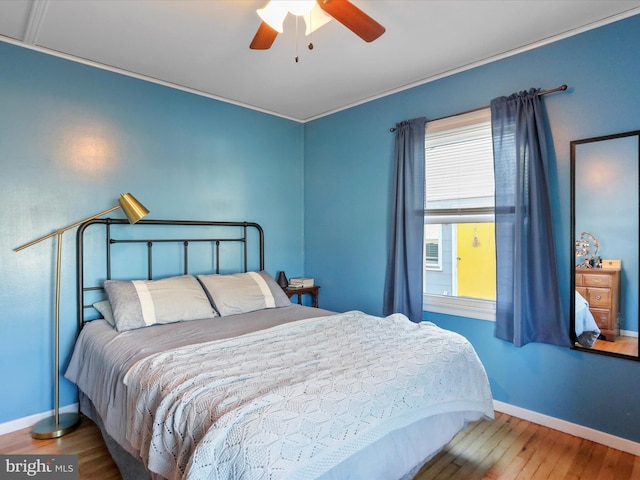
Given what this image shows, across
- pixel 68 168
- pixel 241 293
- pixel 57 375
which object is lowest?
pixel 57 375

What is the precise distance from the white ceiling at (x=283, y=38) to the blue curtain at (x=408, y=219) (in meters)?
0.49

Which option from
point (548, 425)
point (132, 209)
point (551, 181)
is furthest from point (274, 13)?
point (548, 425)

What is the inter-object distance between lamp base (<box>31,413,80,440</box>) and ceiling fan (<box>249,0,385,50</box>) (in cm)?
267

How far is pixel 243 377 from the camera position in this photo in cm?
152

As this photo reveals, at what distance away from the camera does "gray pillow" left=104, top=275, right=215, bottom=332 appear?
2.42 m

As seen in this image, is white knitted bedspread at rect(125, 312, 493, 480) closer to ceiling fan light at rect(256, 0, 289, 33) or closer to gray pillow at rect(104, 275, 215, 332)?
gray pillow at rect(104, 275, 215, 332)

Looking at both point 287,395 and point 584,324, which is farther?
point 584,324

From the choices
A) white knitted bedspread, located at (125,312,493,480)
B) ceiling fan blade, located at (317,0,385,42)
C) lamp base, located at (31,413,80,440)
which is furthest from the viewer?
lamp base, located at (31,413,80,440)

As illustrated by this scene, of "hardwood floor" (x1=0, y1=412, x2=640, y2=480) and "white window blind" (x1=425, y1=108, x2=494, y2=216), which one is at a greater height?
"white window blind" (x1=425, y1=108, x2=494, y2=216)

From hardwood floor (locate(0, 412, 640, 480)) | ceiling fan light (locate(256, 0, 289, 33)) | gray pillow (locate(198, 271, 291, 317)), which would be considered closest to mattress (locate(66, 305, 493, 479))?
hardwood floor (locate(0, 412, 640, 480))

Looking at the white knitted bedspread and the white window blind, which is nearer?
the white knitted bedspread

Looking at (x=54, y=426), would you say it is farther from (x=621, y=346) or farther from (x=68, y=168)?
(x=621, y=346)

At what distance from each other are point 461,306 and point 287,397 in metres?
2.01

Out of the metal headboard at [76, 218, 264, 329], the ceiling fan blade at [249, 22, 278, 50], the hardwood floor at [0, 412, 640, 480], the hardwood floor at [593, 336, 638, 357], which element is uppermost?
the ceiling fan blade at [249, 22, 278, 50]
